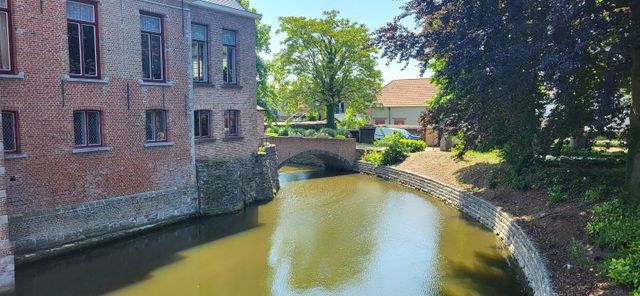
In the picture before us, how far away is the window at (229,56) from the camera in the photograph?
1617cm

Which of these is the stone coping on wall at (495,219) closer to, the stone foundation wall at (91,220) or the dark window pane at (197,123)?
the stone foundation wall at (91,220)

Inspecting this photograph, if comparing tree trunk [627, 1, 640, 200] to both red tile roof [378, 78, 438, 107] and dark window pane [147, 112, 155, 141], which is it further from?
red tile roof [378, 78, 438, 107]

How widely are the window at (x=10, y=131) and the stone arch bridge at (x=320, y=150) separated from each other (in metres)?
13.7

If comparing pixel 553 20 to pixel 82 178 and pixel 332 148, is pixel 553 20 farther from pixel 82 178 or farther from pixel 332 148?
pixel 332 148

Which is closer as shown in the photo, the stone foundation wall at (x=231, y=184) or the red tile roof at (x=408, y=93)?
the stone foundation wall at (x=231, y=184)

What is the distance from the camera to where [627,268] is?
22.6 ft

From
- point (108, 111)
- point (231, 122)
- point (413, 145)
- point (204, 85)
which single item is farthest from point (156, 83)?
point (413, 145)

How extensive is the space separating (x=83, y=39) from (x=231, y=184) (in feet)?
21.3

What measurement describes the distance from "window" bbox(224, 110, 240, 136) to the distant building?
21.1 meters

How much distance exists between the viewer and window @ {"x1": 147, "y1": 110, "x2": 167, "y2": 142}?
539 inches

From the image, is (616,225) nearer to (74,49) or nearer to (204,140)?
(204,140)

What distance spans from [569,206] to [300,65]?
21.3 m

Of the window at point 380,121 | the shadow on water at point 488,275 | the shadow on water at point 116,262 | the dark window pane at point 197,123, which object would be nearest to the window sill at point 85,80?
the dark window pane at point 197,123

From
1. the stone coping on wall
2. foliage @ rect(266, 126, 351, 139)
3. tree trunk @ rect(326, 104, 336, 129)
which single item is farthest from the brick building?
tree trunk @ rect(326, 104, 336, 129)
